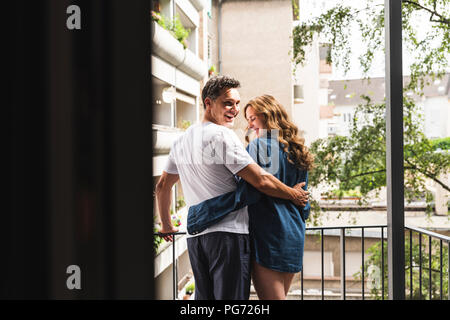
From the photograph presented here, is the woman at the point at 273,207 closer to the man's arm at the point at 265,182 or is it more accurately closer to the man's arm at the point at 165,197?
the man's arm at the point at 265,182

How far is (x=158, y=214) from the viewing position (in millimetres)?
1439

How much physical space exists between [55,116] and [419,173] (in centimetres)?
276

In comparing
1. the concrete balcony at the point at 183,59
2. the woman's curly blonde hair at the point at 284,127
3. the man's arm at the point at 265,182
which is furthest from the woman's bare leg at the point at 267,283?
the concrete balcony at the point at 183,59

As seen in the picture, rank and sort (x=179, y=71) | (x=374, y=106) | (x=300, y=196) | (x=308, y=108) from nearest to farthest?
(x=300, y=196), (x=179, y=71), (x=308, y=108), (x=374, y=106)

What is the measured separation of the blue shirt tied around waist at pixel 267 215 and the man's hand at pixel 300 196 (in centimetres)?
2

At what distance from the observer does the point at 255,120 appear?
137 cm

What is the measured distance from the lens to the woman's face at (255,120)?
1358 millimetres

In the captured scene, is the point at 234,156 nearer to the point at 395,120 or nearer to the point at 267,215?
the point at 267,215

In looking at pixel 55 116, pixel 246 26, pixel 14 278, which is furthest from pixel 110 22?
pixel 246 26

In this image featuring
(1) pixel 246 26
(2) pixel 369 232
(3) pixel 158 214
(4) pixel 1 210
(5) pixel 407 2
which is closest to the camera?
(4) pixel 1 210

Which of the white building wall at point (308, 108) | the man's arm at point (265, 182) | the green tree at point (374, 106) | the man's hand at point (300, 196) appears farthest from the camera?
the green tree at point (374, 106)

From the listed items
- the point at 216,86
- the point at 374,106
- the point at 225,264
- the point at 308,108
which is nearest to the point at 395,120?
the point at 308,108

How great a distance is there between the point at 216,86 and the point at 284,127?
31 cm
